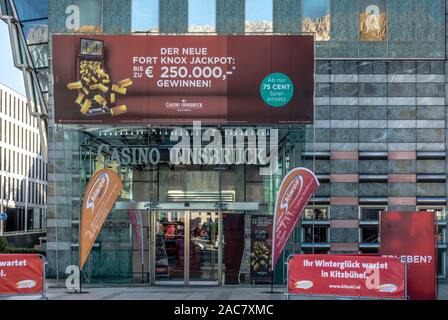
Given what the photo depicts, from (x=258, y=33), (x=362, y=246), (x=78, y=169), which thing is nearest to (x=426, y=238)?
(x=362, y=246)

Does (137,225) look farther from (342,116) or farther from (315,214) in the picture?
(342,116)

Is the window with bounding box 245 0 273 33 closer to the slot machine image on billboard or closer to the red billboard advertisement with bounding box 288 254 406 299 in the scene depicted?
the slot machine image on billboard

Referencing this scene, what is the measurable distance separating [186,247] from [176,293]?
3.16 metres

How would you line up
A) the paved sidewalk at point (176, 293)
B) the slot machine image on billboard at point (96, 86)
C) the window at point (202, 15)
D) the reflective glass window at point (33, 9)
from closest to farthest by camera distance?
the paved sidewalk at point (176, 293) < the slot machine image on billboard at point (96, 86) < the window at point (202, 15) < the reflective glass window at point (33, 9)

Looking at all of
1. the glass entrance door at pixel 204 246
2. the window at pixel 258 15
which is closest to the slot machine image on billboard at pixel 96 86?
the glass entrance door at pixel 204 246

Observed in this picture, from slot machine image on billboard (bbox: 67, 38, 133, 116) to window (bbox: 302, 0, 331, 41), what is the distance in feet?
21.9

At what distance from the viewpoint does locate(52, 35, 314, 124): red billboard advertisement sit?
27.8 metres

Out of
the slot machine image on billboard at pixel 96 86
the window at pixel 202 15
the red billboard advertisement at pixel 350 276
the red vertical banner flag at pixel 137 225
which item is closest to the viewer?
the red billboard advertisement at pixel 350 276

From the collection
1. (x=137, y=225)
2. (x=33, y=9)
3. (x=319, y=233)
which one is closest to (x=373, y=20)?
(x=319, y=233)

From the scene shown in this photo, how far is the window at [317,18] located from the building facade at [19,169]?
2999 inches

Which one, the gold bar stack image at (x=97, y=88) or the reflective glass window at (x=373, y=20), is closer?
the gold bar stack image at (x=97, y=88)

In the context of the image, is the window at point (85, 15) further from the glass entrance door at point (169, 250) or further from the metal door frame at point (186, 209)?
the glass entrance door at point (169, 250)

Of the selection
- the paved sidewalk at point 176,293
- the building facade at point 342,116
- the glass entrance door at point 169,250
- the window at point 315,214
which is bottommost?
the paved sidewalk at point 176,293

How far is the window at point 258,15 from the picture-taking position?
30078 mm
